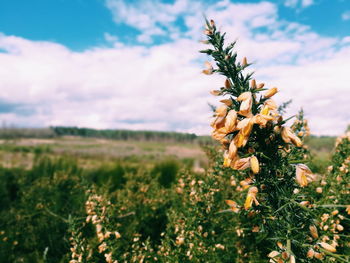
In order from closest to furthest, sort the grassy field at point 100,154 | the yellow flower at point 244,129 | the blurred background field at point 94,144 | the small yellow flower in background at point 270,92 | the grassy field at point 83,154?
the yellow flower at point 244,129 < the small yellow flower in background at point 270,92 < the grassy field at point 100,154 < the grassy field at point 83,154 < the blurred background field at point 94,144

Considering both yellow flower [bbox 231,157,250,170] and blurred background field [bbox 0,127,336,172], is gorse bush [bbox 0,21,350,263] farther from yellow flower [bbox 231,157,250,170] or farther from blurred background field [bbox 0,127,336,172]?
blurred background field [bbox 0,127,336,172]

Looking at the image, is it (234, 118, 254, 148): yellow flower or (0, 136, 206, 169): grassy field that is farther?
A: (0, 136, 206, 169): grassy field

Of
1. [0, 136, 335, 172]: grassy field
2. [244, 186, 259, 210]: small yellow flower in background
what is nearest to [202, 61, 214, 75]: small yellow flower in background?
[244, 186, 259, 210]: small yellow flower in background

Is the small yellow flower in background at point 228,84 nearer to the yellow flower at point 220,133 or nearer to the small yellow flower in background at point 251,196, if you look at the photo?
the yellow flower at point 220,133

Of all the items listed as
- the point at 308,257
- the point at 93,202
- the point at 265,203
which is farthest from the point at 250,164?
the point at 93,202

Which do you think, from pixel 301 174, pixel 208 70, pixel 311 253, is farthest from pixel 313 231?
pixel 208 70

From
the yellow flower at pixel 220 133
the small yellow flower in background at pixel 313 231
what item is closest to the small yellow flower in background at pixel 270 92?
the yellow flower at pixel 220 133

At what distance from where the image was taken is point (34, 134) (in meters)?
53.2

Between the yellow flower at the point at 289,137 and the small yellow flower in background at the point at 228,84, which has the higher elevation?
the small yellow flower in background at the point at 228,84

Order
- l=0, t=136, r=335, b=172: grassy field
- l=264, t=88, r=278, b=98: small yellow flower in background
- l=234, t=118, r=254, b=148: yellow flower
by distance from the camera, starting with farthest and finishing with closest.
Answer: l=0, t=136, r=335, b=172: grassy field < l=264, t=88, r=278, b=98: small yellow flower in background < l=234, t=118, r=254, b=148: yellow flower

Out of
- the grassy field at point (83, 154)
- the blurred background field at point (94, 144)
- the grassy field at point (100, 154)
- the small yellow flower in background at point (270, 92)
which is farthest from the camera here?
the blurred background field at point (94, 144)

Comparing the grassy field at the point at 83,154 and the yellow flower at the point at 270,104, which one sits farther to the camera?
the grassy field at the point at 83,154

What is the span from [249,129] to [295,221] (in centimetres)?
58

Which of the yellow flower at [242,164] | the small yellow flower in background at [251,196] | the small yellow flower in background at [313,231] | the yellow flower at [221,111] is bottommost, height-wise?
the small yellow flower in background at [313,231]
